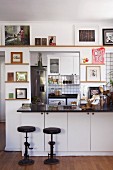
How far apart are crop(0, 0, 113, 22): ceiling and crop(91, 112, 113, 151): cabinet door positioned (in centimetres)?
194

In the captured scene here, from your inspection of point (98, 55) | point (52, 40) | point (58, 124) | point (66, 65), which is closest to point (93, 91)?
point (98, 55)

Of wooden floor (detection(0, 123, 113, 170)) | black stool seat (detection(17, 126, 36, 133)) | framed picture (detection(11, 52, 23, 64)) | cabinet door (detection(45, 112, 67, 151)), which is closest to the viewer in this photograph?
wooden floor (detection(0, 123, 113, 170))

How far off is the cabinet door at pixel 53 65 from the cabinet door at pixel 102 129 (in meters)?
3.52

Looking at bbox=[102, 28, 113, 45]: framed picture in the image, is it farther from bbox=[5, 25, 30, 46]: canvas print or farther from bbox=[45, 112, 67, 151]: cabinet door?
bbox=[45, 112, 67, 151]: cabinet door

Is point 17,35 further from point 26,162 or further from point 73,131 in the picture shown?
point 26,162

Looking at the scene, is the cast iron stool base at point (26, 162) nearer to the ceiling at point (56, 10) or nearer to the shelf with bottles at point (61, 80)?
the ceiling at point (56, 10)

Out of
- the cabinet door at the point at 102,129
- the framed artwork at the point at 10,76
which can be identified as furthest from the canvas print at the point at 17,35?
the cabinet door at the point at 102,129

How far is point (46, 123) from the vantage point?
15.7ft

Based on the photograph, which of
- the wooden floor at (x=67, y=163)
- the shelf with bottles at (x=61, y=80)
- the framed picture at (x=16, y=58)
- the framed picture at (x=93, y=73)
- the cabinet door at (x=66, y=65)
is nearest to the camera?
the wooden floor at (x=67, y=163)

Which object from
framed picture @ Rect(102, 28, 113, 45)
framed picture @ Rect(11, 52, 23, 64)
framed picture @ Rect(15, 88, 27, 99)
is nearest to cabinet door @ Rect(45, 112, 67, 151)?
framed picture @ Rect(15, 88, 27, 99)

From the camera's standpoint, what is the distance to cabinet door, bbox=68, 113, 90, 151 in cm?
477

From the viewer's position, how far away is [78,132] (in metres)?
4.79

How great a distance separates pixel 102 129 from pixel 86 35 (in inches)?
80.5

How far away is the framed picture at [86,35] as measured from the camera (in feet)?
17.9
